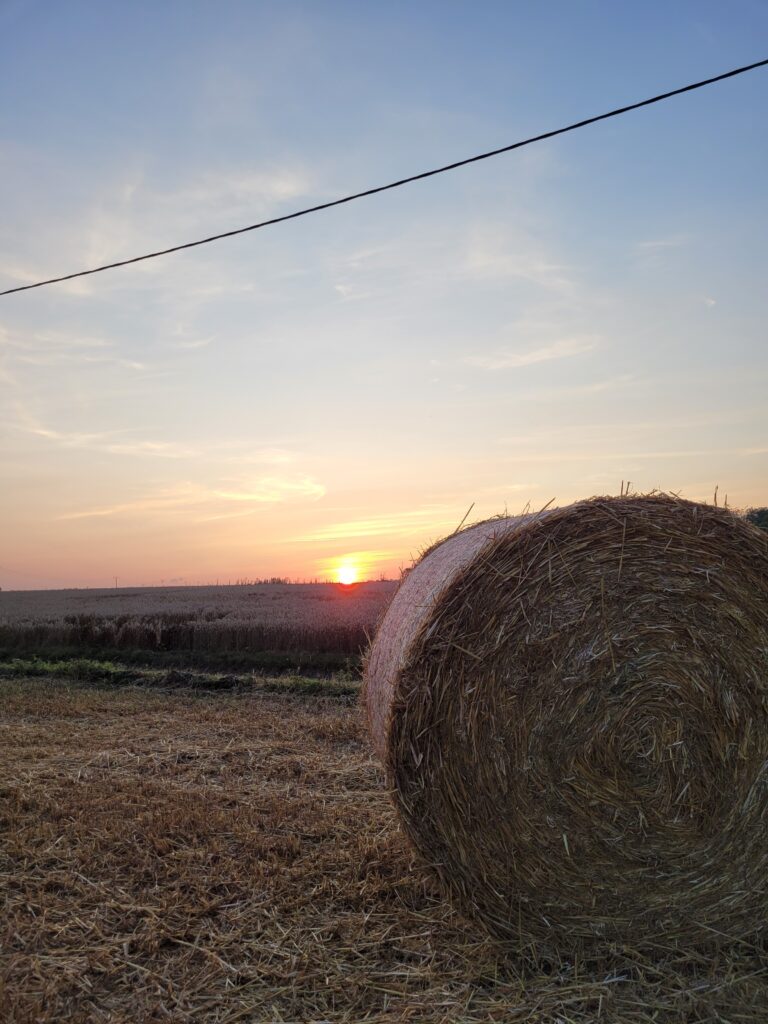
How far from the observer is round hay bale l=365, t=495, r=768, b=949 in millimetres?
4188

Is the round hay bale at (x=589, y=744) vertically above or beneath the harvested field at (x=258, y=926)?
above

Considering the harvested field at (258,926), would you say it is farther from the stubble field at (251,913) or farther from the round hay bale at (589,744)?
the round hay bale at (589,744)

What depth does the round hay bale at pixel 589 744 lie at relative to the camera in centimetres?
419

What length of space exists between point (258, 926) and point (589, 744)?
73.2 inches

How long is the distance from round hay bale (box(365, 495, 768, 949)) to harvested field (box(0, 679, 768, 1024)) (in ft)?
0.87

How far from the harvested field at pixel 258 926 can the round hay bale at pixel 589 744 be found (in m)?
0.27

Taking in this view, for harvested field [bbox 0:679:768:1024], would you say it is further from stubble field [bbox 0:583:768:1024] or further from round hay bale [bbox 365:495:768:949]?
round hay bale [bbox 365:495:768:949]

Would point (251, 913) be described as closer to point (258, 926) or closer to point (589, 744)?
point (258, 926)

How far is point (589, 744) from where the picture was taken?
4191 millimetres

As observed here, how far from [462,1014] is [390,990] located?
34cm

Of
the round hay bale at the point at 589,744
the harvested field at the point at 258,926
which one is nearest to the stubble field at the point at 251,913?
the harvested field at the point at 258,926

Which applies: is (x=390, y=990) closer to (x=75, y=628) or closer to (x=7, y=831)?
(x=7, y=831)

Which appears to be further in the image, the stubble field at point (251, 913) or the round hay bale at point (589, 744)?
the round hay bale at point (589, 744)

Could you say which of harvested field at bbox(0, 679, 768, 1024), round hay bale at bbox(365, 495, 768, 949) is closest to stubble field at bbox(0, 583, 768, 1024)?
harvested field at bbox(0, 679, 768, 1024)
